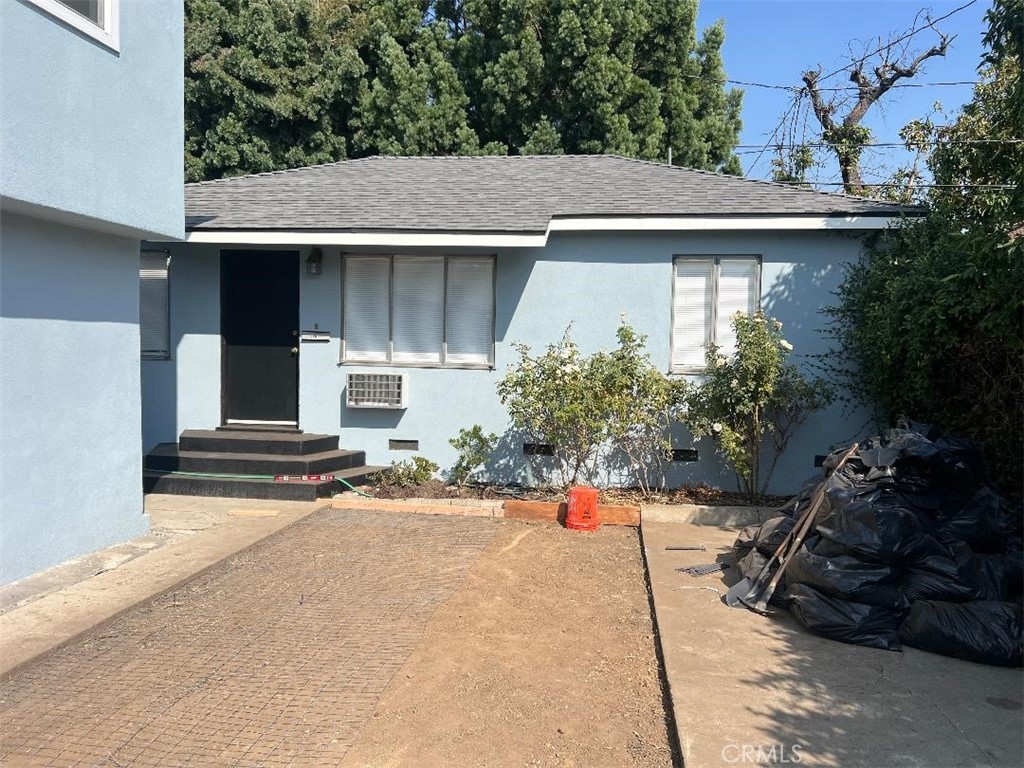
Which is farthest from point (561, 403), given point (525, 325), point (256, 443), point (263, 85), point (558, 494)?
point (263, 85)

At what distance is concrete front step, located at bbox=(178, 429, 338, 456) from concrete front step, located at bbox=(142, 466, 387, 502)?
494 millimetres

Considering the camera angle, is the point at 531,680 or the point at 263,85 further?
the point at 263,85

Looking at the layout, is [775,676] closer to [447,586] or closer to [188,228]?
[447,586]

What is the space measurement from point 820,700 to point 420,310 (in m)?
6.60

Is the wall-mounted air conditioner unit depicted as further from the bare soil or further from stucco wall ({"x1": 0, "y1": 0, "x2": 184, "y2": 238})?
stucco wall ({"x1": 0, "y1": 0, "x2": 184, "y2": 238})

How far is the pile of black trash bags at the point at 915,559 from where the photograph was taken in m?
4.60

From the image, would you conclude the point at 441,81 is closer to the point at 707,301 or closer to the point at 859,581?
the point at 707,301

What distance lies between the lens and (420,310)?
946 cm

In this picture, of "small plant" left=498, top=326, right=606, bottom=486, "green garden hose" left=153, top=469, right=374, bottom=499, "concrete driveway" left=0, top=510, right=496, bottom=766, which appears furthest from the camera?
"green garden hose" left=153, top=469, right=374, bottom=499

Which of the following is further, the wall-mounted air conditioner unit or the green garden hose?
the wall-mounted air conditioner unit

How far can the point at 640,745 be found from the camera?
3.75 metres

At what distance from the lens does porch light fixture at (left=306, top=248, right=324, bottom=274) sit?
31.0 ft

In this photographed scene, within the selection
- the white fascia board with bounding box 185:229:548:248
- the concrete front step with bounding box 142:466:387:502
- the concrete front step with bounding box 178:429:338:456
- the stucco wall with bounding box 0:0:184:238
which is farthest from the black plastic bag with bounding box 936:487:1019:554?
the concrete front step with bounding box 178:429:338:456

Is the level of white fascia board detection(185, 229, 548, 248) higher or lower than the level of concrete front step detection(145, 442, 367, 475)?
higher
